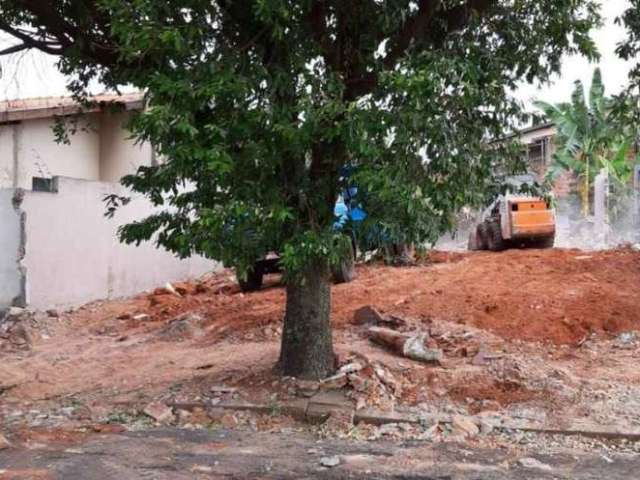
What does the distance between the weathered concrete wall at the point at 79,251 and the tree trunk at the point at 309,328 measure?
602 centimetres

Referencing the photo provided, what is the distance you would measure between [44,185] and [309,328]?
24.6 ft

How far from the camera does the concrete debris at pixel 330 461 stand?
5.18m

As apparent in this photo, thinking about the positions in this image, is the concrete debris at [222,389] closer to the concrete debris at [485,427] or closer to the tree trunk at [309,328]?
the tree trunk at [309,328]

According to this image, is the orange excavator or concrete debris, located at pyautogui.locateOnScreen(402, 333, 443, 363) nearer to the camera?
concrete debris, located at pyautogui.locateOnScreen(402, 333, 443, 363)

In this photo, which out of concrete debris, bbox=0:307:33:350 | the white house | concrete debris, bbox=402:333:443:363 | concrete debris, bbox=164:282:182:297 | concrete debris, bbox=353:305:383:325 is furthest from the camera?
concrete debris, bbox=164:282:182:297

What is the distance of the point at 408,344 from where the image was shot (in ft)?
25.8

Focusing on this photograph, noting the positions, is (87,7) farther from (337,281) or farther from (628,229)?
(628,229)

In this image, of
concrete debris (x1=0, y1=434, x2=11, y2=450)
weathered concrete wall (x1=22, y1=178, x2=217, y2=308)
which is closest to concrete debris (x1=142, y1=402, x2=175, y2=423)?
concrete debris (x1=0, y1=434, x2=11, y2=450)

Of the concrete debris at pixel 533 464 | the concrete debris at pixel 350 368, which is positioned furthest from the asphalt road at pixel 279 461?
the concrete debris at pixel 350 368

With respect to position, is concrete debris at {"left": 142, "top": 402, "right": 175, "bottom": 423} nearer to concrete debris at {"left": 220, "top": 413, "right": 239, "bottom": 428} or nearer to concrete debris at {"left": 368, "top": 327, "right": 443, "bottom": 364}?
concrete debris at {"left": 220, "top": 413, "right": 239, "bottom": 428}

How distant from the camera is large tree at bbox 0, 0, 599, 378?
5250mm

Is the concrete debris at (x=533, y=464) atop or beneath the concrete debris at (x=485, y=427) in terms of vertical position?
beneath

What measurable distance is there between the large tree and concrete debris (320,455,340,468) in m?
1.46

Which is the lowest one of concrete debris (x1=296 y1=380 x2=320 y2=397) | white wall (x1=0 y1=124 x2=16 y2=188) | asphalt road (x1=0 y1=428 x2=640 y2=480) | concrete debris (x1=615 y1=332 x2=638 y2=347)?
asphalt road (x1=0 y1=428 x2=640 y2=480)
